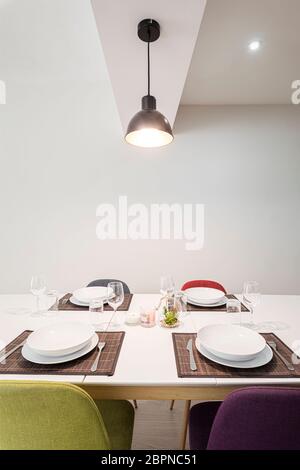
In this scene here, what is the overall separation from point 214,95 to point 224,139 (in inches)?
17.6

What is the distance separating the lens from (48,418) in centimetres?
64

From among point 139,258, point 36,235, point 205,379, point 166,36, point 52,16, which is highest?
point 52,16

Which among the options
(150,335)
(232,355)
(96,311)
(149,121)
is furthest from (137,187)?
(232,355)

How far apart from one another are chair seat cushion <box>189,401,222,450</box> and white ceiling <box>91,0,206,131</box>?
1762 mm

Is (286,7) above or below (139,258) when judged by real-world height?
above

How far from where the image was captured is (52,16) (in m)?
1.45

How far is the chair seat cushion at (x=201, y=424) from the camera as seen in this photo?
3.10ft

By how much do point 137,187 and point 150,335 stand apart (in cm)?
182

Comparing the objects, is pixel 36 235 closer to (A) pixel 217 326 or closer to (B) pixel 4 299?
(B) pixel 4 299

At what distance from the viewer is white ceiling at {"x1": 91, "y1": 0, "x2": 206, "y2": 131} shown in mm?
1088

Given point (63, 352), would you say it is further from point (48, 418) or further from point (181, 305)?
point (181, 305)

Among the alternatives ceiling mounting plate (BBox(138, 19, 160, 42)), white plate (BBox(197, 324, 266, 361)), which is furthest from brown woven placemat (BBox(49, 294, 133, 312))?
ceiling mounting plate (BBox(138, 19, 160, 42))

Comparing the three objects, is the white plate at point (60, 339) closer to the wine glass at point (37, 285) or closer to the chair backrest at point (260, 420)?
the wine glass at point (37, 285)

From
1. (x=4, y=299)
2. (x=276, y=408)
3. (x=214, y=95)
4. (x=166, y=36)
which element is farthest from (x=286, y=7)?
(x=4, y=299)
